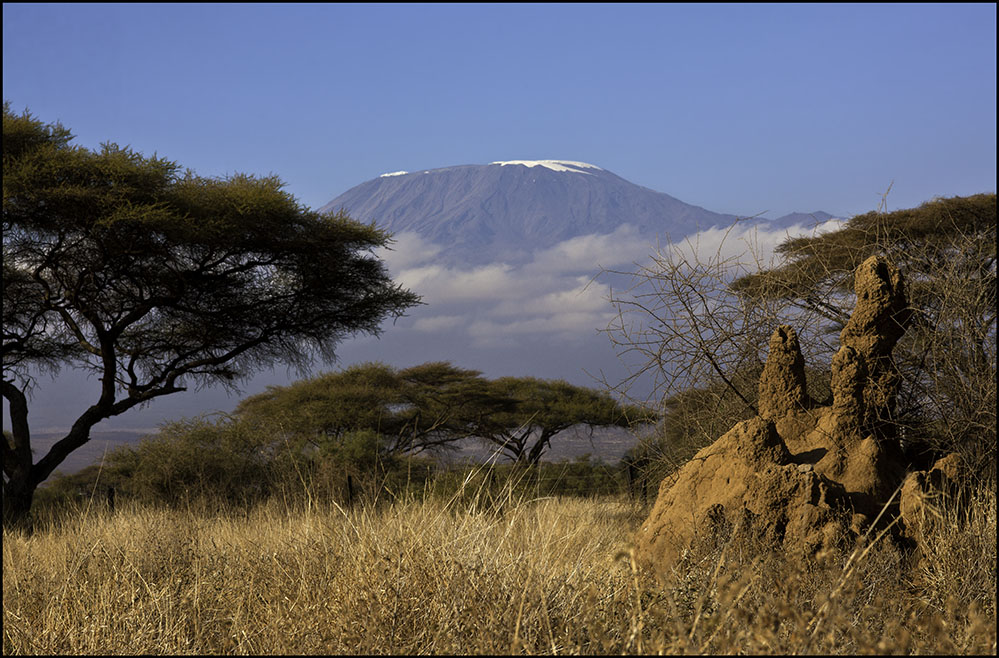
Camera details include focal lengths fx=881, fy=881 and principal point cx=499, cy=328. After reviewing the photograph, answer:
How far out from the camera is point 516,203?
175375 mm

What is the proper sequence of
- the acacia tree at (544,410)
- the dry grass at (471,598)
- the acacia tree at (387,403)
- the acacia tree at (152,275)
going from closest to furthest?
1. the dry grass at (471,598)
2. the acacia tree at (152,275)
3. the acacia tree at (387,403)
4. the acacia tree at (544,410)

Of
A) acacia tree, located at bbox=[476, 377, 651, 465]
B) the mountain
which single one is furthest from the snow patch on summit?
acacia tree, located at bbox=[476, 377, 651, 465]

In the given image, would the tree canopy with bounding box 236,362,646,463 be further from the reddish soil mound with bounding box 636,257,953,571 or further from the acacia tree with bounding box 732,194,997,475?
the reddish soil mound with bounding box 636,257,953,571

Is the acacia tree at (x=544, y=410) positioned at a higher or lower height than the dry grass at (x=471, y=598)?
lower

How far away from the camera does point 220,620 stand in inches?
154

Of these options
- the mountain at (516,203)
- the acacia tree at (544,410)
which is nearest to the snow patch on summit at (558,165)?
the mountain at (516,203)

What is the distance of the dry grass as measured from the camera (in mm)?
3426

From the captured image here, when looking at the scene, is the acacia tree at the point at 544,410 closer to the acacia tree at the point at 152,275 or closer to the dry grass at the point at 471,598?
the acacia tree at the point at 152,275

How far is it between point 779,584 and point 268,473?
382 inches

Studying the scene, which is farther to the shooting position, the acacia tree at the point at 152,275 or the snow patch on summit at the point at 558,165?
the snow patch on summit at the point at 558,165

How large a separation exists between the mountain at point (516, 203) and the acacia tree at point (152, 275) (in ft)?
430

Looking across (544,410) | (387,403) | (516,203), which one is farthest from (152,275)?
(516,203)

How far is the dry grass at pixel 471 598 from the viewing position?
3.43 metres

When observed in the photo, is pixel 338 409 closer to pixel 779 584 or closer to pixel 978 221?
pixel 978 221
